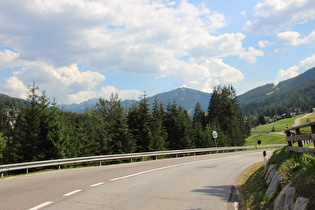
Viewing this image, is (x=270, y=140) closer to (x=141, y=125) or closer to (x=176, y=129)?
(x=176, y=129)

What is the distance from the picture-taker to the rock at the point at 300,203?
13.0 feet

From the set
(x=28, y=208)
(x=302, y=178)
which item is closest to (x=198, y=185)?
(x=302, y=178)

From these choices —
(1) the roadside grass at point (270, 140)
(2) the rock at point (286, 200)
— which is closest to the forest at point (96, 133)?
(2) the rock at point (286, 200)

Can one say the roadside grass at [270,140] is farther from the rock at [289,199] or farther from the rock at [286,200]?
the rock at [289,199]

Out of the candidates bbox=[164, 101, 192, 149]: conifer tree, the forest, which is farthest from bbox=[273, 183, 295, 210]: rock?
bbox=[164, 101, 192, 149]: conifer tree

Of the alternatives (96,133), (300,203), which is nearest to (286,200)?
(300,203)

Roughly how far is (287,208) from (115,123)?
28.9 m

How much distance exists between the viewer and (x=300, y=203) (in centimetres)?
409

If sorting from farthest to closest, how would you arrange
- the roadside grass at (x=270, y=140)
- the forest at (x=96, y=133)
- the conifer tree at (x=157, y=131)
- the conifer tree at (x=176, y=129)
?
the roadside grass at (x=270, y=140), the conifer tree at (x=176, y=129), the conifer tree at (x=157, y=131), the forest at (x=96, y=133)

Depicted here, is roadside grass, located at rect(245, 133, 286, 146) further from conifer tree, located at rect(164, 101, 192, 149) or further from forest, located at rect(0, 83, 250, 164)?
conifer tree, located at rect(164, 101, 192, 149)

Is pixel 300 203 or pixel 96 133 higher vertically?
pixel 96 133

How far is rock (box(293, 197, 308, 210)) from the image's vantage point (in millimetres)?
3952

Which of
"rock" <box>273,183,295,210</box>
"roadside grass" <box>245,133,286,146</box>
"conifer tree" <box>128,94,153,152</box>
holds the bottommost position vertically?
"rock" <box>273,183,295,210</box>

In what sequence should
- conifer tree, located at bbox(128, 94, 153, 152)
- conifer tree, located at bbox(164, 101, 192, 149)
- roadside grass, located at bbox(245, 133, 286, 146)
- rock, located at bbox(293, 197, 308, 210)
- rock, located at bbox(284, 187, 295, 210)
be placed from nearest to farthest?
1. rock, located at bbox(293, 197, 308, 210)
2. rock, located at bbox(284, 187, 295, 210)
3. conifer tree, located at bbox(128, 94, 153, 152)
4. conifer tree, located at bbox(164, 101, 192, 149)
5. roadside grass, located at bbox(245, 133, 286, 146)
